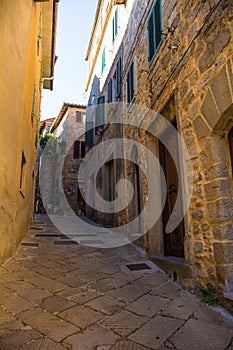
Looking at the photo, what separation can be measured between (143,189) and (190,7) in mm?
3177

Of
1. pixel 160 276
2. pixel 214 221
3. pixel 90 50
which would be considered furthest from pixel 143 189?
pixel 90 50

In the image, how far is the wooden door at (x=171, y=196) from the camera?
3922 millimetres

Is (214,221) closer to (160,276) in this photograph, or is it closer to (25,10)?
(160,276)

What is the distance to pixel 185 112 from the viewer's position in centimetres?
334

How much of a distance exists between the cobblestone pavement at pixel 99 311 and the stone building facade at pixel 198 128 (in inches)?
15.0

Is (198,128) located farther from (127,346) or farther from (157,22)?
(157,22)

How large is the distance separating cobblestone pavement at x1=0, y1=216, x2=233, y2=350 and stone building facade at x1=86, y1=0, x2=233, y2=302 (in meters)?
0.38

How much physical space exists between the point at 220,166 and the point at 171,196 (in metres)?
1.63

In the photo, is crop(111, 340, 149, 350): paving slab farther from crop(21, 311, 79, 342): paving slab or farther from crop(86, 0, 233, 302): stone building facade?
crop(86, 0, 233, 302): stone building facade

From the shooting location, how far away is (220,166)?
8.62 ft

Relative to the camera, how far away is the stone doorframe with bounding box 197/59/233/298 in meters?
2.43

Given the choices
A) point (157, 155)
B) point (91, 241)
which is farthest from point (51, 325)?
point (91, 241)

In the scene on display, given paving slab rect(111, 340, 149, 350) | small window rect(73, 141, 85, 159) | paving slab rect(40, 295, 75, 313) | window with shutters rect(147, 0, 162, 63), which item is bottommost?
paving slab rect(111, 340, 149, 350)

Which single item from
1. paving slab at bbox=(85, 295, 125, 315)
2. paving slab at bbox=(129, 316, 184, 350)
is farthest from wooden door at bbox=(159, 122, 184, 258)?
paving slab at bbox=(129, 316, 184, 350)
